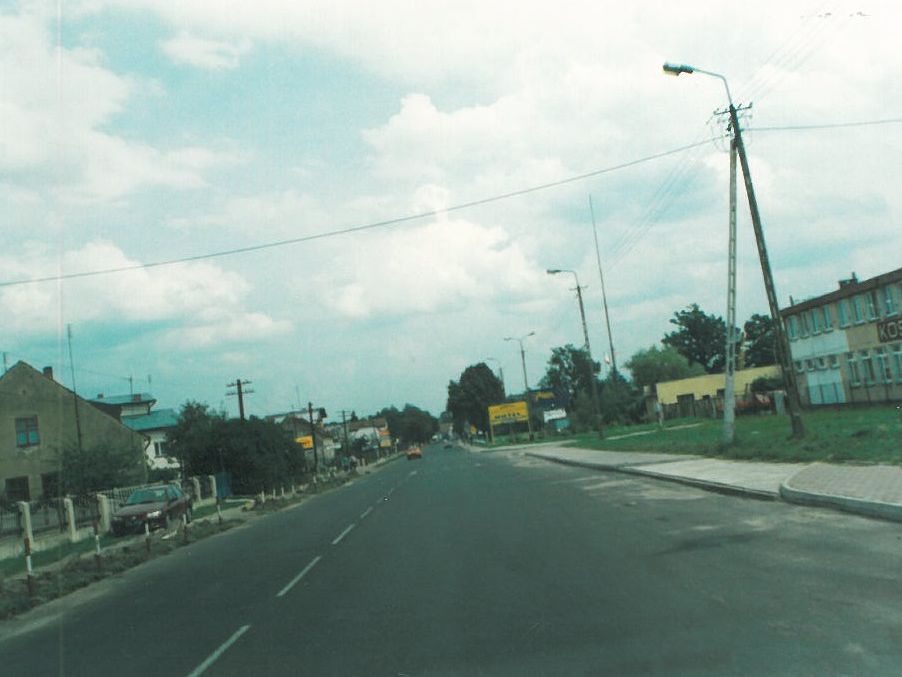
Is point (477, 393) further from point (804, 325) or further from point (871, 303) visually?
point (871, 303)

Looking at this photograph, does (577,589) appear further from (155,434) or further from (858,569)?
(155,434)

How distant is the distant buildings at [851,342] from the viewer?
42.0 m

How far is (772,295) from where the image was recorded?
2438 cm

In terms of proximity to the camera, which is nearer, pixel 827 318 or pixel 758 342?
pixel 827 318

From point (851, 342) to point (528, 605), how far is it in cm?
4308

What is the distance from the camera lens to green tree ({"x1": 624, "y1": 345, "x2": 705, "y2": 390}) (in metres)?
111

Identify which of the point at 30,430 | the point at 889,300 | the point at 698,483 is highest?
the point at 889,300

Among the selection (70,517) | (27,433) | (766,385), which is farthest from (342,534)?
(766,385)

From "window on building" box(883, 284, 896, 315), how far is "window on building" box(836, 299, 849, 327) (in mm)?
4311

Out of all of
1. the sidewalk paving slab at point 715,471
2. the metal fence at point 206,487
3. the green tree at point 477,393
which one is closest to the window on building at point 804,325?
the sidewalk paving slab at point 715,471

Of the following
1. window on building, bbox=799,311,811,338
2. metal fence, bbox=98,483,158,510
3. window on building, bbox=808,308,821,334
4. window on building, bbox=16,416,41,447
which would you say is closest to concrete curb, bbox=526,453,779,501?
metal fence, bbox=98,483,158,510

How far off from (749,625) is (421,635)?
9.22ft

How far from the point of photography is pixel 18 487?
4825 cm

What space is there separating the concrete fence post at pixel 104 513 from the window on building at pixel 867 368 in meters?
36.9
